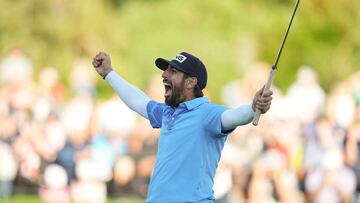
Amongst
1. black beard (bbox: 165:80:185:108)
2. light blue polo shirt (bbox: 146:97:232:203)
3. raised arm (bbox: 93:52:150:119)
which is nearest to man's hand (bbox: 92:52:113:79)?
raised arm (bbox: 93:52:150:119)

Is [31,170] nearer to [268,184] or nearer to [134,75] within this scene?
[268,184]

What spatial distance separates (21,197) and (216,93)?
5.35 meters

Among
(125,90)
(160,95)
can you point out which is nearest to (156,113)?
(125,90)

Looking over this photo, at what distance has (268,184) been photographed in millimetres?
15078

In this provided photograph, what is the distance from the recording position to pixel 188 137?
697 centimetres

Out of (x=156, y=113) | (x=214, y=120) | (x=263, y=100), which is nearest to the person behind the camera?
(x=263, y=100)

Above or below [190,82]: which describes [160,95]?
below

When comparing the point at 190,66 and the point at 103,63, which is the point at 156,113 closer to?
the point at 190,66

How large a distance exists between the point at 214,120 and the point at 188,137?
20 cm

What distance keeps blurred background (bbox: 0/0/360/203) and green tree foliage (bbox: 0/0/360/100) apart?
0.08ft

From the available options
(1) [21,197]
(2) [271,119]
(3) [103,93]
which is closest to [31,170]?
(1) [21,197]

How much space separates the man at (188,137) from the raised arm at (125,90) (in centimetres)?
48

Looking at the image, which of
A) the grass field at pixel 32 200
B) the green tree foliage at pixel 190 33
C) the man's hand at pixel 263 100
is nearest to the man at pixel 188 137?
the man's hand at pixel 263 100

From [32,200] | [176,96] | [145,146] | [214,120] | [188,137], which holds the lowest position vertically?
[32,200]
